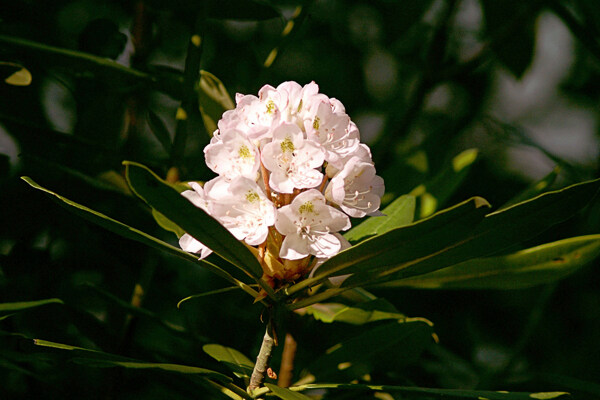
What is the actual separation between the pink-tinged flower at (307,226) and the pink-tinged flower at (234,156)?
0.10 meters

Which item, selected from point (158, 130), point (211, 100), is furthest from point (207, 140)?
point (211, 100)

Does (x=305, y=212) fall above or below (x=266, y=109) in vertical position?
below

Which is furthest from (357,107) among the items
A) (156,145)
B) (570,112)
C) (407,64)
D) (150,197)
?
(150,197)

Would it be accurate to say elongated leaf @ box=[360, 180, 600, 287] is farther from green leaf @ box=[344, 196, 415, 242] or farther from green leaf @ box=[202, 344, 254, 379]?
green leaf @ box=[202, 344, 254, 379]

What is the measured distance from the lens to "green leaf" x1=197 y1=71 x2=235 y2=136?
50.7 inches

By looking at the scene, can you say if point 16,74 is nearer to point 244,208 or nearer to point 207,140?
point 244,208

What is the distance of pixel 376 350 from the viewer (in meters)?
1.24

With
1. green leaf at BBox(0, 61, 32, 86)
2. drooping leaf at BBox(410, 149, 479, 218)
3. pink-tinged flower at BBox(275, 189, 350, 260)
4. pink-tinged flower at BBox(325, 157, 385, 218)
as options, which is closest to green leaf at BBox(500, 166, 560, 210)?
drooping leaf at BBox(410, 149, 479, 218)

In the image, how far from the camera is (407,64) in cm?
246

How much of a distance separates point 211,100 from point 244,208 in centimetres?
37

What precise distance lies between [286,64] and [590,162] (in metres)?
1.27

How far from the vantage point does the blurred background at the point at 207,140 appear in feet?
4.48

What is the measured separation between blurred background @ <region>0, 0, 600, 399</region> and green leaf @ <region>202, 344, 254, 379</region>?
144 mm

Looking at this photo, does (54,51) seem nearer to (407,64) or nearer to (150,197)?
(150,197)
